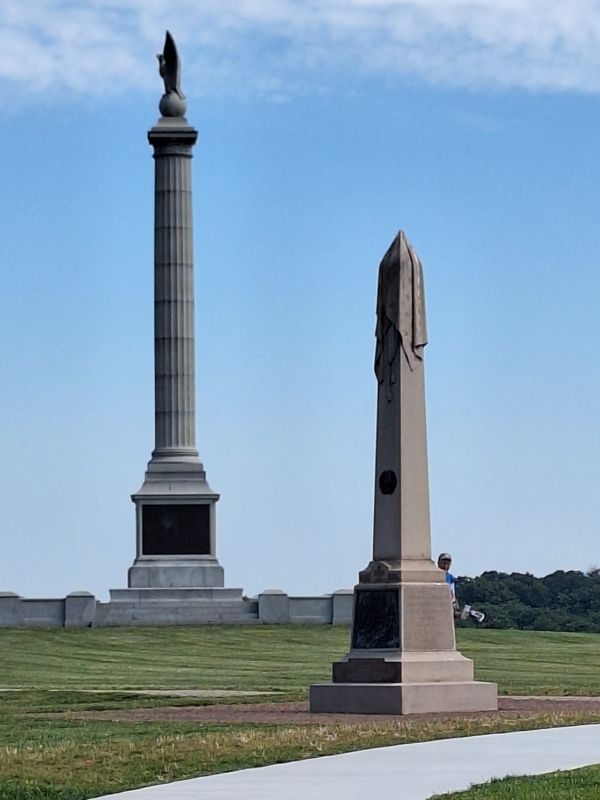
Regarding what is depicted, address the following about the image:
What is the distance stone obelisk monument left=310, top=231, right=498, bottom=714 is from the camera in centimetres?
1889

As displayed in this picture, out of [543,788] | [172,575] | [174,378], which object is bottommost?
[543,788]

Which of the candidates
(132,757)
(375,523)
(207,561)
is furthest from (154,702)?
(207,561)

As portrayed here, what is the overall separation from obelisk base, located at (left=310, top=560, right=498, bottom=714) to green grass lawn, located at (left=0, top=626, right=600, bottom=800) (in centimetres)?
166

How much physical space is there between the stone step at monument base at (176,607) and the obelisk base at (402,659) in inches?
950

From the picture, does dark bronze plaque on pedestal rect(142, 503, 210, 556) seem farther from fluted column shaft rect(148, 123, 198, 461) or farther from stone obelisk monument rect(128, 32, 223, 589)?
fluted column shaft rect(148, 123, 198, 461)

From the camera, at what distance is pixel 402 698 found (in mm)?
18406

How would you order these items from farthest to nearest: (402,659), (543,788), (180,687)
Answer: (180,687) → (402,659) → (543,788)

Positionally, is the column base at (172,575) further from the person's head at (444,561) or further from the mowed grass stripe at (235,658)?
the person's head at (444,561)

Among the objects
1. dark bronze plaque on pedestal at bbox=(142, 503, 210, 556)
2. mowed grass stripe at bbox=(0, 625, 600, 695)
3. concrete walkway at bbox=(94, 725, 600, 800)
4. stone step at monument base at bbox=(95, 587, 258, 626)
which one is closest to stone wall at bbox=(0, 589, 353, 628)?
stone step at monument base at bbox=(95, 587, 258, 626)

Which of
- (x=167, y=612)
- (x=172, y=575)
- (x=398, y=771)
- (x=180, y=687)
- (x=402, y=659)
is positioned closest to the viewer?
(x=398, y=771)

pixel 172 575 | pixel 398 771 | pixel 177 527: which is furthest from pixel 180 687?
pixel 177 527

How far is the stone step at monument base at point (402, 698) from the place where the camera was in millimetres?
18484

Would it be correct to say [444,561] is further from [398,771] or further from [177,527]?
[177,527]

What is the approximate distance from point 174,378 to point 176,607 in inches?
241
